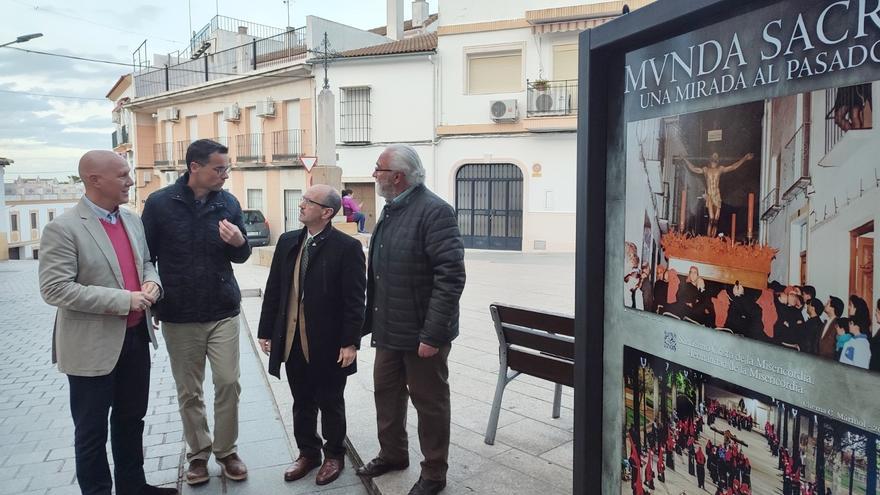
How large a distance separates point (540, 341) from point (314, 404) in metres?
1.34

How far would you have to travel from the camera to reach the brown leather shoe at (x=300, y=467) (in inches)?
139

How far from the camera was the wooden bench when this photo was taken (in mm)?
3520

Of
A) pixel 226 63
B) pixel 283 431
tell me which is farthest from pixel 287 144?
pixel 283 431

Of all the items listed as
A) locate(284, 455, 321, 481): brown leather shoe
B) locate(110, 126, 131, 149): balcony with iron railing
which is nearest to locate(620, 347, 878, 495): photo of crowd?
locate(284, 455, 321, 481): brown leather shoe

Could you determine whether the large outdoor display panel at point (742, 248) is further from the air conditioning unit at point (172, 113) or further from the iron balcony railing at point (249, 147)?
the air conditioning unit at point (172, 113)

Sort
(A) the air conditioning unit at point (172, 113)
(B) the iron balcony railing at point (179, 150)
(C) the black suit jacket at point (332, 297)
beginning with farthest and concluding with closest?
1. (A) the air conditioning unit at point (172, 113)
2. (B) the iron balcony railing at point (179, 150)
3. (C) the black suit jacket at point (332, 297)

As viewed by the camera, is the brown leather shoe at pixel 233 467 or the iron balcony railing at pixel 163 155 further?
the iron balcony railing at pixel 163 155

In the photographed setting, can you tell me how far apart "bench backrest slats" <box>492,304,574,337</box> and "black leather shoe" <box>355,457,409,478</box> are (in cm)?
102

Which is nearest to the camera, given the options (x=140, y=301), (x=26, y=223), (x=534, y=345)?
(x=140, y=301)

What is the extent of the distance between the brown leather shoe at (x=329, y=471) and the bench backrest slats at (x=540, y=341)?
1.22 metres

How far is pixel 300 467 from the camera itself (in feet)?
11.8

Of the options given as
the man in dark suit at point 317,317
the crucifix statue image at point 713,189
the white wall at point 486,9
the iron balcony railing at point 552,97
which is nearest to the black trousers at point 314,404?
the man in dark suit at point 317,317

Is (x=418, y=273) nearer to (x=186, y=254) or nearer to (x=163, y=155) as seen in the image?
(x=186, y=254)

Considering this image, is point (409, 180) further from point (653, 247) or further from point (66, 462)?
point (66, 462)
